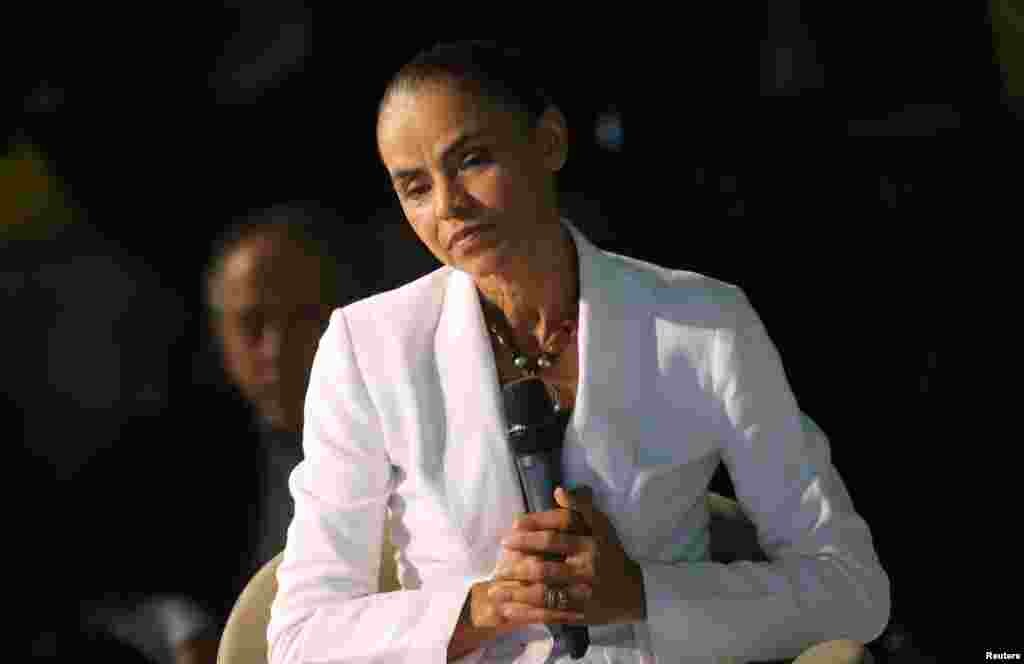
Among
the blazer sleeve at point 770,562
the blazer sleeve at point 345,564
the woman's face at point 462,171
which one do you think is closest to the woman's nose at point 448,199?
the woman's face at point 462,171

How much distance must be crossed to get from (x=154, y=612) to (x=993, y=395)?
3.97 feet

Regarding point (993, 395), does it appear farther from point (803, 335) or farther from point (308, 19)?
point (308, 19)

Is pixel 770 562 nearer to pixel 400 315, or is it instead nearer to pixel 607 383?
pixel 607 383

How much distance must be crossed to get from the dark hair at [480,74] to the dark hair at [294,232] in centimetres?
37

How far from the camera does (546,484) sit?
4.15ft

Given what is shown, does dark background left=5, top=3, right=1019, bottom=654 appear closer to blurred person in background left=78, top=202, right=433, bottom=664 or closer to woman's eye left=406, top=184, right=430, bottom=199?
blurred person in background left=78, top=202, right=433, bottom=664

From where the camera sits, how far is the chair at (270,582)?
1.50m

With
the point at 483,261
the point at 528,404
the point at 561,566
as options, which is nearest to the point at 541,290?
the point at 483,261

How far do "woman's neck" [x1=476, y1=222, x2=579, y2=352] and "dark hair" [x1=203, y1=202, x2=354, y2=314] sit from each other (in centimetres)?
33

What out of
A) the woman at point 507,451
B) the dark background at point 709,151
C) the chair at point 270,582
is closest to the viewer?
the woman at point 507,451

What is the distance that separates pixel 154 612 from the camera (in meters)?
1.77

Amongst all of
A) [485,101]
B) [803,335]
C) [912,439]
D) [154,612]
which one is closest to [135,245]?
[154,612]

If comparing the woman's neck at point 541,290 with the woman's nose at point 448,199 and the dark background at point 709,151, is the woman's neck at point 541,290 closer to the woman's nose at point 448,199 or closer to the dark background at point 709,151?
the woman's nose at point 448,199

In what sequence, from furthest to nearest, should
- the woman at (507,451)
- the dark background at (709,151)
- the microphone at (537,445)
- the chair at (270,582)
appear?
the dark background at (709,151) → the chair at (270,582) → the woman at (507,451) → the microphone at (537,445)
